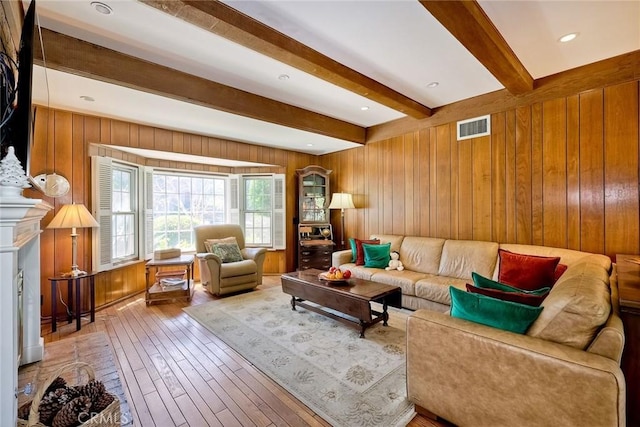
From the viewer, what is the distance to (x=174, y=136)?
4.38 metres

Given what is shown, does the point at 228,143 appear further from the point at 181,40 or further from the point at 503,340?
the point at 503,340

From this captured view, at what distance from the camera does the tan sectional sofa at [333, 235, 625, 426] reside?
4.02 ft

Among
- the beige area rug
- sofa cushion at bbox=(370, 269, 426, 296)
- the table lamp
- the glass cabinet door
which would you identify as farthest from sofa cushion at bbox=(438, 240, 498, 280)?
the table lamp

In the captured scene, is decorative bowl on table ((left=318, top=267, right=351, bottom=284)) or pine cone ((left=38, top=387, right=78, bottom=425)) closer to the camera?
pine cone ((left=38, top=387, right=78, bottom=425))

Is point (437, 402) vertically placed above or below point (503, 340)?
below

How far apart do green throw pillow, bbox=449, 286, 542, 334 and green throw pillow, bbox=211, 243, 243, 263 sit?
3.69 metres

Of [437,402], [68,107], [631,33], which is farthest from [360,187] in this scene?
[68,107]

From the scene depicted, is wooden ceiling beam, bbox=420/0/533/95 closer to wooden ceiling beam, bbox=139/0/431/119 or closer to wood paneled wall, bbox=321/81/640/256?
wood paneled wall, bbox=321/81/640/256

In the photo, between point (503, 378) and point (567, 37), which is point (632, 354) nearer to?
point (503, 378)

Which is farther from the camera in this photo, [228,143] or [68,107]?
[228,143]

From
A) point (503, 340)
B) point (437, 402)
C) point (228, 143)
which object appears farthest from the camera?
point (228, 143)

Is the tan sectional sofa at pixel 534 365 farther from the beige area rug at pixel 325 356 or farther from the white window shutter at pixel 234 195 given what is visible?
the white window shutter at pixel 234 195

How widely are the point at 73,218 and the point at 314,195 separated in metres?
3.85

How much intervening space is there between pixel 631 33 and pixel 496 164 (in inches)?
61.9
